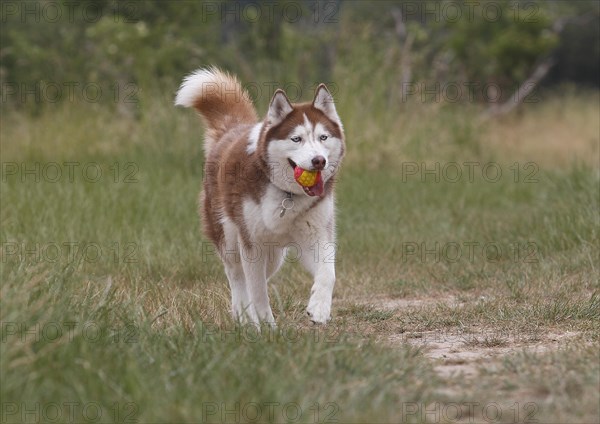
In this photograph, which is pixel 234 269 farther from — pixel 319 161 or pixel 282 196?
pixel 319 161

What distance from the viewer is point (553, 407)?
11.2 ft

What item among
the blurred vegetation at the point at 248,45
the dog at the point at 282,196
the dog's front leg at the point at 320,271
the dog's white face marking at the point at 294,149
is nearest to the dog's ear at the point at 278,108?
the dog at the point at 282,196

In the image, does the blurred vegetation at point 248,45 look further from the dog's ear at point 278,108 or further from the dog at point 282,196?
the dog's ear at point 278,108

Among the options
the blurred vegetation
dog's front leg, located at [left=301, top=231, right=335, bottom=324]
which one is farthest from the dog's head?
the blurred vegetation

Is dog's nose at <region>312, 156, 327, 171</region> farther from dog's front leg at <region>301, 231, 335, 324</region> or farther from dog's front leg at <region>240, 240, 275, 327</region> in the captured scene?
dog's front leg at <region>240, 240, 275, 327</region>

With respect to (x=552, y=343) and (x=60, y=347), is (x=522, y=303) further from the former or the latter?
(x=60, y=347)

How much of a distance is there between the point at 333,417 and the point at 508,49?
683 inches

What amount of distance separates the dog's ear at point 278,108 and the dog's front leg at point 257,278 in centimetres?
68

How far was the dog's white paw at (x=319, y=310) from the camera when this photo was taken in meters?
4.60

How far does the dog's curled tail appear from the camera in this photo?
19.6 feet

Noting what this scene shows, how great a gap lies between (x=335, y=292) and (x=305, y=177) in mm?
1846

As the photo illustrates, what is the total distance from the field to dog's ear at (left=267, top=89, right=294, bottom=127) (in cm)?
97

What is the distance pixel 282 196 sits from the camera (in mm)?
4930

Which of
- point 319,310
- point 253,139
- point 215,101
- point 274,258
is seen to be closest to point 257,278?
point 274,258
